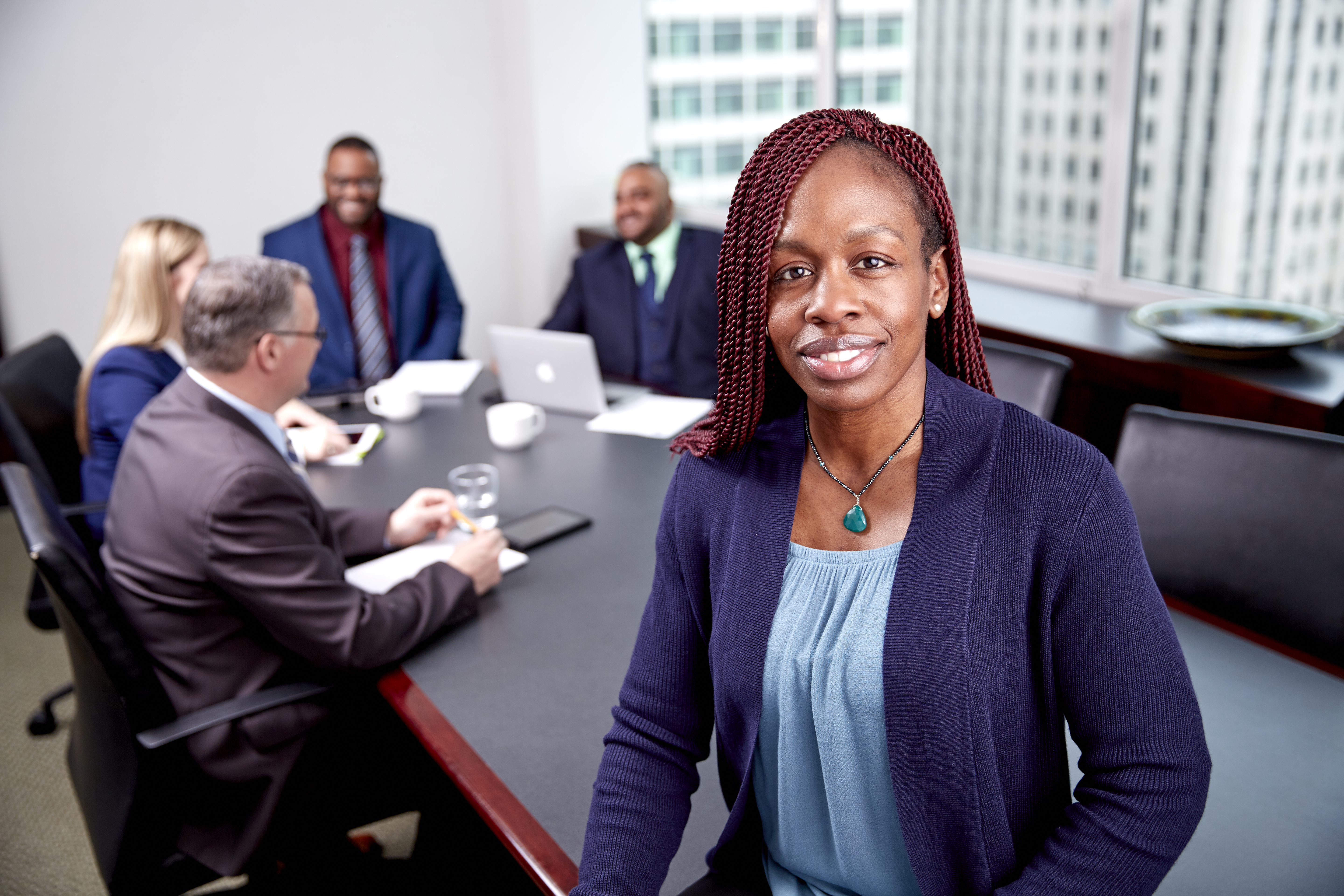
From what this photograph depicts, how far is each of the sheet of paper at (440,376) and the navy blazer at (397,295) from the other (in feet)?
1.40

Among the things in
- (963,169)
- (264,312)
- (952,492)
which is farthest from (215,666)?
(963,169)

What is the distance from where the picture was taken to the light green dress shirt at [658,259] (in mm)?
3508

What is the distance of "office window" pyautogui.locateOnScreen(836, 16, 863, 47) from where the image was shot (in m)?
4.32

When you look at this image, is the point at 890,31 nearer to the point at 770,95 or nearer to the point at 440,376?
the point at 770,95

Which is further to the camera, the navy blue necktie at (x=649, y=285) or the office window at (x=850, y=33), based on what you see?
the office window at (x=850, y=33)

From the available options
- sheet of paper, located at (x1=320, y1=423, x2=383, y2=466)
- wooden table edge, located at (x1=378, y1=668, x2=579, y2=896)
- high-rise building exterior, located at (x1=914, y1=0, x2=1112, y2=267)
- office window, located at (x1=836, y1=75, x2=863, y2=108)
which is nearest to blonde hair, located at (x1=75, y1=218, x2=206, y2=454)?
sheet of paper, located at (x1=320, y1=423, x2=383, y2=466)

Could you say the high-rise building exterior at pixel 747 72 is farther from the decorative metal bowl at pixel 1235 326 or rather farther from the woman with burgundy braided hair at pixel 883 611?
the woman with burgundy braided hair at pixel 883 611

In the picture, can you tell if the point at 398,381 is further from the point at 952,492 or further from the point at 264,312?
the point at 952,492

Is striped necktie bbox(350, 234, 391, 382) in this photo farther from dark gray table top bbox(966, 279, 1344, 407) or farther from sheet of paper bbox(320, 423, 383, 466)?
dark gray table top bbox(966, 279, 1344, 407)

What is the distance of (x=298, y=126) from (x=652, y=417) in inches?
112

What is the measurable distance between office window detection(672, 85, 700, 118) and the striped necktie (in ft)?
7.18

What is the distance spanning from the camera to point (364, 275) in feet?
11.9

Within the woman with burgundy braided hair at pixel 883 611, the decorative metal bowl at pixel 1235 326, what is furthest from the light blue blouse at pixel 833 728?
the decorative metal bowl at pixel 1235 326

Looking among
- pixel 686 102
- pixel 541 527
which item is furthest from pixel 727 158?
pixel 541 527
